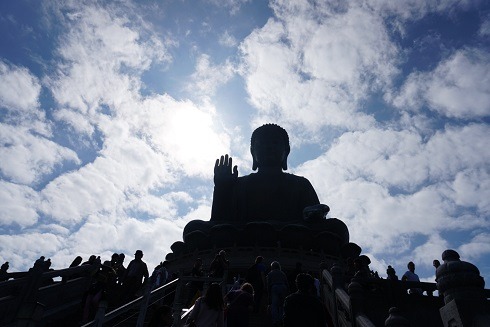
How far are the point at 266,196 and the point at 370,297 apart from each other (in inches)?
620

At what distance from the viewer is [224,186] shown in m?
22.4

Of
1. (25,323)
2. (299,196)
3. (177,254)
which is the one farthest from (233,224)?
(25,323)

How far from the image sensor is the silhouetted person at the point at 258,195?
22.1m

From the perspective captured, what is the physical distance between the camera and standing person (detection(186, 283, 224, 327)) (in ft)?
15.4

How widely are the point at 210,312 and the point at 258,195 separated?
1793cm

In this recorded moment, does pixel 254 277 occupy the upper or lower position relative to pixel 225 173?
lower

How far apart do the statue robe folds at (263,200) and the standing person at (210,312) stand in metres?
16.6

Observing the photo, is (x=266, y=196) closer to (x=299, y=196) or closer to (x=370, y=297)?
(x=299, y=196)

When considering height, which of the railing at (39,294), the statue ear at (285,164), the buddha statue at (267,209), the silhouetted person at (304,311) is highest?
the statue ear at (285,164)

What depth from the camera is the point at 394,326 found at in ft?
13.4

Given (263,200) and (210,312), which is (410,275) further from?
(263,200)

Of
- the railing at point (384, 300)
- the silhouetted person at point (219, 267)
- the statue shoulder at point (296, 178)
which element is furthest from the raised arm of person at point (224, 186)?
the railing at point (384, 300)

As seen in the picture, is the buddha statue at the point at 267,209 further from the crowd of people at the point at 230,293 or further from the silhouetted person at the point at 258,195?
the crowd of people at the point at 230,293

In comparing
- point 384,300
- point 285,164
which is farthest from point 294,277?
point 285,164
